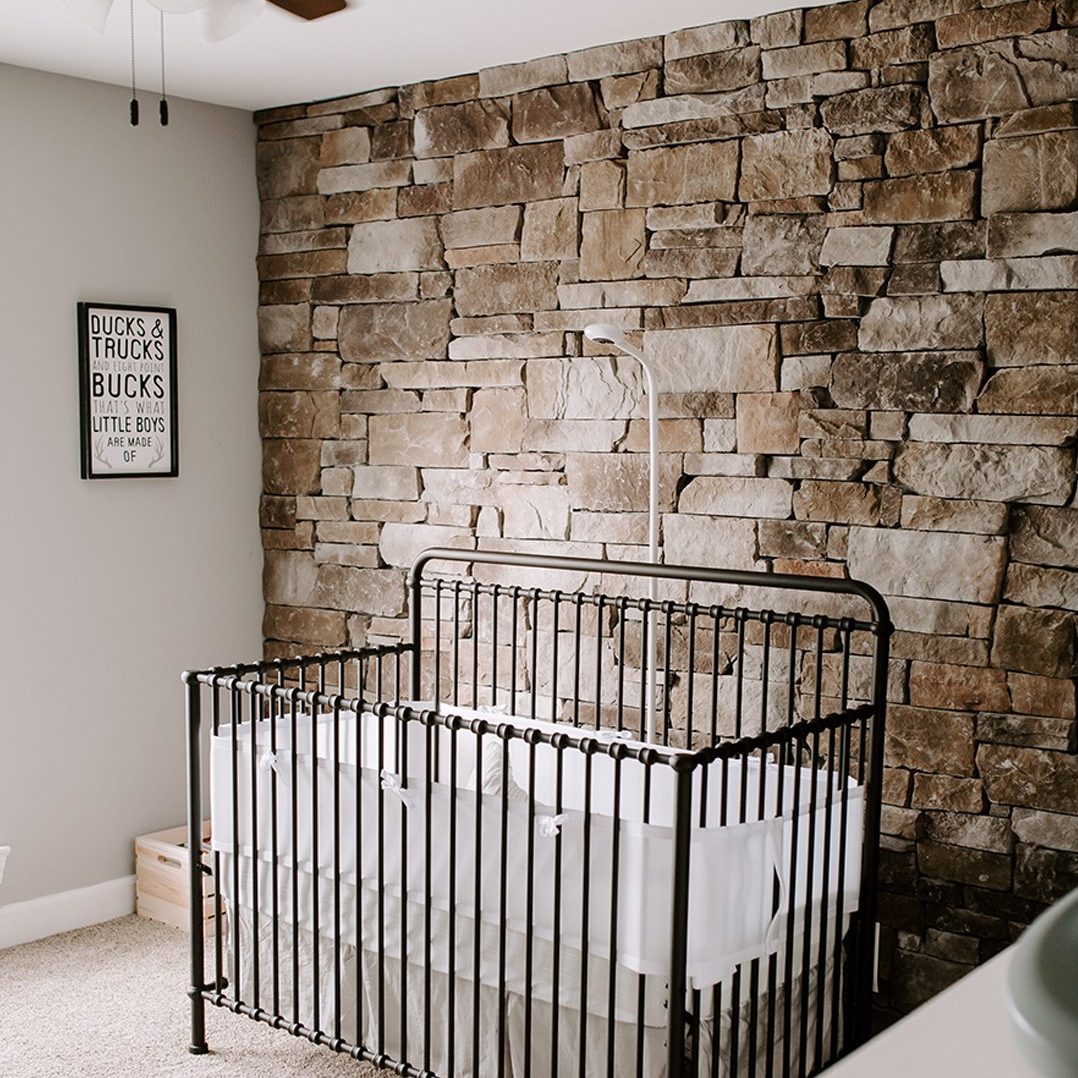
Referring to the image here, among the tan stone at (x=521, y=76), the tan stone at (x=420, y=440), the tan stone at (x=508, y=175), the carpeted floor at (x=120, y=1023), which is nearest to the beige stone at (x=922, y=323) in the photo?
the tan stone at (x=508, y=175)

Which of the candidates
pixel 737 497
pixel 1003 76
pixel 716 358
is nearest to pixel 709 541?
pixel 737 497

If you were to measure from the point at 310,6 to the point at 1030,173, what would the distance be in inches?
58.4

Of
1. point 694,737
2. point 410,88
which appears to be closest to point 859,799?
point 694,737

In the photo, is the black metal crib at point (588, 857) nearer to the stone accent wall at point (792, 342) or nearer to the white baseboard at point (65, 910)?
the stone accent wall at point (792, 342)

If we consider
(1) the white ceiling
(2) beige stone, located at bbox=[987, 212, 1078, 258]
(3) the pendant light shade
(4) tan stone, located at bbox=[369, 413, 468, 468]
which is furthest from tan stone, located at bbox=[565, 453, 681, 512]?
(3) the pendant light shade

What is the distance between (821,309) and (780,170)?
0.34 meters

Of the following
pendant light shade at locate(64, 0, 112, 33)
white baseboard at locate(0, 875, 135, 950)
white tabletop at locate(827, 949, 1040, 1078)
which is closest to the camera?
white tabletop at locate(827, 949, 1040, 1078)

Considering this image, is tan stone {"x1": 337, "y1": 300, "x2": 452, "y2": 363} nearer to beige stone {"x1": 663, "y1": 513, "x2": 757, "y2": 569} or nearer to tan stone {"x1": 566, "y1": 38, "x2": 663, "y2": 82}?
tan stone {"x1": 566, "y1": 38, "x2": 663, "y2": 82}

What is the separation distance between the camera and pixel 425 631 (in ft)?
12.9

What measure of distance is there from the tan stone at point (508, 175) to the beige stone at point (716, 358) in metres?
0.52

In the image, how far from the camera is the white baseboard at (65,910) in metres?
3.64

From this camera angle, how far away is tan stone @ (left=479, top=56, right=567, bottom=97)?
11.4 feet

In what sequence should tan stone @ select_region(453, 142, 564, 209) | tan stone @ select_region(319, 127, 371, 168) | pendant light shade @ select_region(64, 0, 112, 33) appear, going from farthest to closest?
tan stone @ select_region(319, 127, 371, 168) < tan stone @ select_region(453, 142, 564, 209) < pendant light shade @ select_region(64, 0, 112, 33)

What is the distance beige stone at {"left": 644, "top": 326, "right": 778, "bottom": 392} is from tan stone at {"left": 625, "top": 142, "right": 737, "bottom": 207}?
32cm
